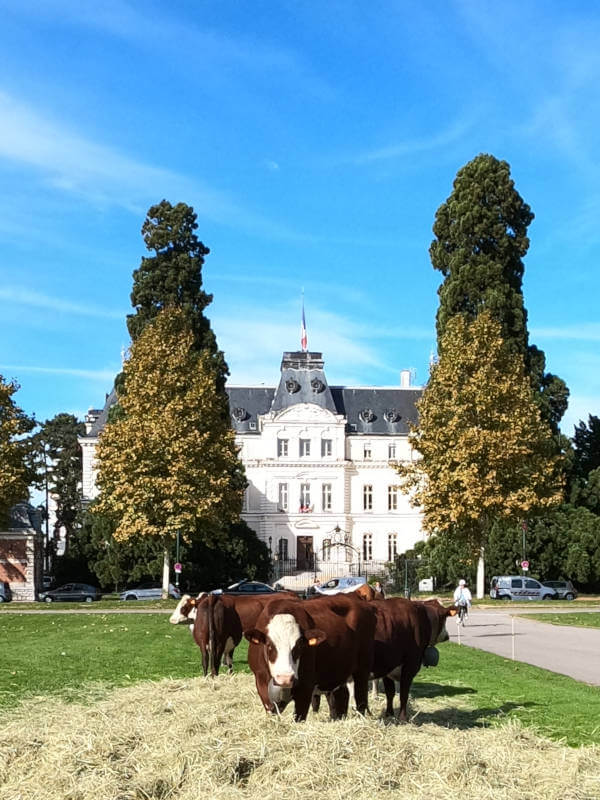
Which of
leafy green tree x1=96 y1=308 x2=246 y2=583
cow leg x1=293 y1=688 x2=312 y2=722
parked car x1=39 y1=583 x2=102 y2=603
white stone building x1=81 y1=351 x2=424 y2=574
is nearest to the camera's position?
cow leg x1=293 y1=688 x2=312 y2=722

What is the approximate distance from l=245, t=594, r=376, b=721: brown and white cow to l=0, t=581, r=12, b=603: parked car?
152 feet

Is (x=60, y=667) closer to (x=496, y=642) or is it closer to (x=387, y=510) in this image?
(x=496, y=642)

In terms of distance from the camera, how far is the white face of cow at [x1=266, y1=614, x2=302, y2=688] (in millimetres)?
8281

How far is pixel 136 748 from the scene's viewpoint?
7891 millimetres

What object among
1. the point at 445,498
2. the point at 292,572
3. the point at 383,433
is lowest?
the point at 292,572

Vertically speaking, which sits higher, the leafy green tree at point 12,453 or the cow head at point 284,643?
the leafy green tree at point 12,453

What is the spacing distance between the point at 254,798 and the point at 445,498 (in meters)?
40.1

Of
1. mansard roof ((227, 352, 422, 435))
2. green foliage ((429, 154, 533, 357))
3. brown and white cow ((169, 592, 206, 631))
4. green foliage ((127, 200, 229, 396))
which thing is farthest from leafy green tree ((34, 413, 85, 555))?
brown and white cow ((169, 592, 206, 631))

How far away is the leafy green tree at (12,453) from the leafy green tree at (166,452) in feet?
12.5

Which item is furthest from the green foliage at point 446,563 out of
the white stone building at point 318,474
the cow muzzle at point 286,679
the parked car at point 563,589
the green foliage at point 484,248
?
the cow muzzle at point 286,679

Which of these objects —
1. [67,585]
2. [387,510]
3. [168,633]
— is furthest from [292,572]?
[168,633]

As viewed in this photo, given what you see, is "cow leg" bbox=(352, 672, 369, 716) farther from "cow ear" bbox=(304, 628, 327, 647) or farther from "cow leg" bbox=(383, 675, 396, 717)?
"cow ear" bbox=(304, 628, 327, 647)

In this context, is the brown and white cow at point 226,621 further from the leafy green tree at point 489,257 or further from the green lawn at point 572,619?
the leafy green tree at point 489,257

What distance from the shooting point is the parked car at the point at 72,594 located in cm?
5402
